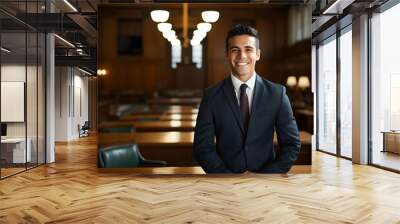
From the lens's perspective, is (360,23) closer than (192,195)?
No

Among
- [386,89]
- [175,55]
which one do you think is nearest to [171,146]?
[175,55]

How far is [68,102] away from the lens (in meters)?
9.48

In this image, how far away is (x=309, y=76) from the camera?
19.4 feet

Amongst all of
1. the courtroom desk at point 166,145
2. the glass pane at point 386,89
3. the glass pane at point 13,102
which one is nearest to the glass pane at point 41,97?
the glass pane at point 13,102

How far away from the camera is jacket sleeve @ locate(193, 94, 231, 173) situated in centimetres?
547

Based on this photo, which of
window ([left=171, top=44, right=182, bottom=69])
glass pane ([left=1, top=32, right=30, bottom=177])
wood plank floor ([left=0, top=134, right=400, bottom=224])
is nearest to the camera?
wood plank floor ([left=0, top=134, right=400, bottom=224])

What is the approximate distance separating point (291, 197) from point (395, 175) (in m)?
2.67

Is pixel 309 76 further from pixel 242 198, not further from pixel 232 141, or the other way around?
pixel 242 198

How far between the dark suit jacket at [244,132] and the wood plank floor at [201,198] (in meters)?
0.31

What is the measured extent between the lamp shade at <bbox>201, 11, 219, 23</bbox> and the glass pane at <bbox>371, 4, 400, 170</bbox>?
3290 millimetres

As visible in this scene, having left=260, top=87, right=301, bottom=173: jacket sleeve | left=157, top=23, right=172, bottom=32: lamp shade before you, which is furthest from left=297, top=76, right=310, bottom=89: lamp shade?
left=157, top=23, right=172, bottom=32: lamp shade

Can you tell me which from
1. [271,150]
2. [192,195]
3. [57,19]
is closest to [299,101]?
[271,150]

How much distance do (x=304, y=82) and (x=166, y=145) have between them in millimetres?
1987

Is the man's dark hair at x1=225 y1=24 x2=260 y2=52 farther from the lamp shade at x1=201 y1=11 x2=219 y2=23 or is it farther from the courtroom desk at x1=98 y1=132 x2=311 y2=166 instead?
the courtroom desk at x1=98 y1=132 x2=311 y2=166
